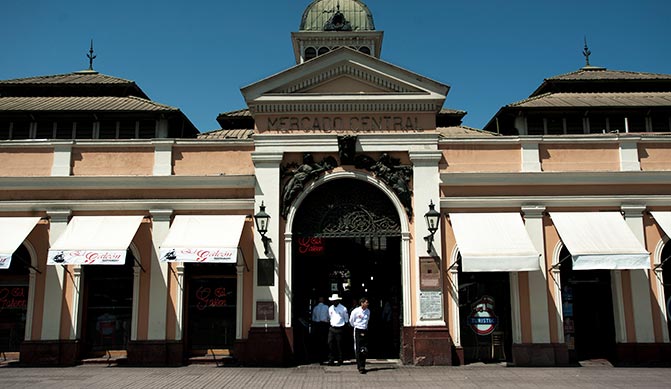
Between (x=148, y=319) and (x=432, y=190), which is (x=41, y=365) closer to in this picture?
(x=148, y=319)

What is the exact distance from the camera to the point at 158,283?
50.9 feet

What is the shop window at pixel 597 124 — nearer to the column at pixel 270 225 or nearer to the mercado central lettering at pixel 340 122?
the mercado central lettering at pixel 340 122

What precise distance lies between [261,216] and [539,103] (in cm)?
1094

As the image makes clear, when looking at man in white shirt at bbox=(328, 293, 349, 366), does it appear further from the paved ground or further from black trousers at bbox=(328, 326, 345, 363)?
the paved ground

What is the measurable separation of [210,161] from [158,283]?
347 cm

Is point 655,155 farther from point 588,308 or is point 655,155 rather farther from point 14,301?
point 14,301

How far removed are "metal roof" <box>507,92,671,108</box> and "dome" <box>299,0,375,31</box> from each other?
32.3 ft

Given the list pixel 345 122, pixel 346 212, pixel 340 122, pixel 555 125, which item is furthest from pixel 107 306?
pixel 555 125

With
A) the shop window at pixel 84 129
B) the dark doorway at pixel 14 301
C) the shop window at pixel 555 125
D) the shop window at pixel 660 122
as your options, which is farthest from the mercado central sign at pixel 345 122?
the shop window at pixel 660 122

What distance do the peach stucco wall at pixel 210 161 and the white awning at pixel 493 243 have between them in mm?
5712

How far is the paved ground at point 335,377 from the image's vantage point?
12.1 metres

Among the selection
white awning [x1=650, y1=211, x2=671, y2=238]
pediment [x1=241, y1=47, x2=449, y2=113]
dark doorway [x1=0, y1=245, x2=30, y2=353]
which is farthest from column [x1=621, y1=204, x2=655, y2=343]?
dark doorway [x1=0, y1=245, x2=30, y2=353]

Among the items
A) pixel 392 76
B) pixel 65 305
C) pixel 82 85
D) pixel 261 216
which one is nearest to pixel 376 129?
pixel 392 76

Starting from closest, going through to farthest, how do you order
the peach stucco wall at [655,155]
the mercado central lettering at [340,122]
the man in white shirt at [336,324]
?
the man in white shirt at [336,324] < the mercado central lettering at [340,122] < the peach stucco wall at [655,155]
